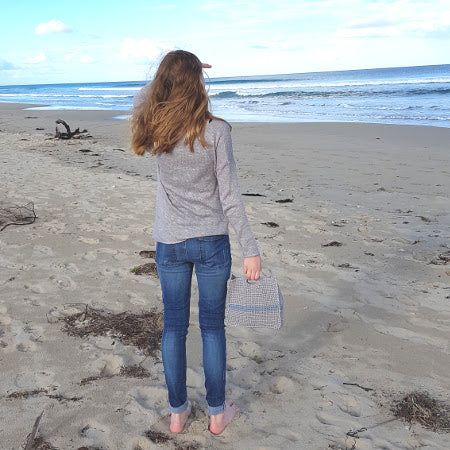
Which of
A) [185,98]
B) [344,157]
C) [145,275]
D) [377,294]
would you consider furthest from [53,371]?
[344,157]

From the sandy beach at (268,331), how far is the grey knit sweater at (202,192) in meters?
1.01

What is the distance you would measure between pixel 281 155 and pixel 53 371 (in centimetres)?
831

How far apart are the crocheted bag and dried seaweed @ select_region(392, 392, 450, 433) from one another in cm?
89

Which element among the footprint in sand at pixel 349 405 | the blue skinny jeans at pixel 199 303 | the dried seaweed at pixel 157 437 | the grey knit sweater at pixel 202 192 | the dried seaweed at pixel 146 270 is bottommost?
the footprint in sand at pixel 349 405

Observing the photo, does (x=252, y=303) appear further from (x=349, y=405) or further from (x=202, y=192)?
(x=349, y=405)

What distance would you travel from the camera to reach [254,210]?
635 cm

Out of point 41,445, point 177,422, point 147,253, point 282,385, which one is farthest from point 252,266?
point 147,253

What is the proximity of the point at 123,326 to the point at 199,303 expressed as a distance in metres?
1.31

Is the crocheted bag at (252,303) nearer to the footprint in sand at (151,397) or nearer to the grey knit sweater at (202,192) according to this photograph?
the grey knit sweater at (202,192)

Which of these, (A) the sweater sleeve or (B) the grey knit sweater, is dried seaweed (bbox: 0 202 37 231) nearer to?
(B) the grey knit sweater

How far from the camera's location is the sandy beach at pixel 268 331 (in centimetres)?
246

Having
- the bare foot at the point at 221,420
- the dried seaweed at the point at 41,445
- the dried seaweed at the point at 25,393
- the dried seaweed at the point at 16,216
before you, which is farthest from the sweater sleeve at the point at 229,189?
the dried seaweed at the point at 16,216

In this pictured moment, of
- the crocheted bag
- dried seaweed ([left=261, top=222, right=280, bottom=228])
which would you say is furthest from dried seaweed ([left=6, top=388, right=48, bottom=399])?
dried seaweed ([left=261, top=222, right=280, bottom=228])

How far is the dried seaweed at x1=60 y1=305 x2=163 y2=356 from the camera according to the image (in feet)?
10.6
